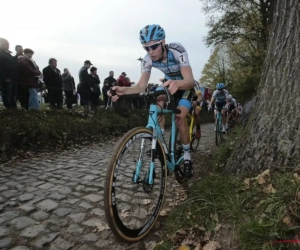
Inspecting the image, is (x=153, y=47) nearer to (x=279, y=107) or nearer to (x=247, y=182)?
(x=279, y=107)

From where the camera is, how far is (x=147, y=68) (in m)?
3.97

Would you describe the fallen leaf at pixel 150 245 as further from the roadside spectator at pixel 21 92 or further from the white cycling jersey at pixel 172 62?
the roadside spectator at pixel 21 92

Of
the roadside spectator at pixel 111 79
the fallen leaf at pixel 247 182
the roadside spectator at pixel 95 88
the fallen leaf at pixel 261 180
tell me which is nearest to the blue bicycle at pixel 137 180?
the fallen leaf at pixel 247 182

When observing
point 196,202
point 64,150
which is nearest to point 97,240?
point 196,202

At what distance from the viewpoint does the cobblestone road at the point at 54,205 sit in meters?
2.82

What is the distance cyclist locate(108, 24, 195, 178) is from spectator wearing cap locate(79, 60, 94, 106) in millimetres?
7279

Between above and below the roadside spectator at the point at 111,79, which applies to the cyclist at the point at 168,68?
below

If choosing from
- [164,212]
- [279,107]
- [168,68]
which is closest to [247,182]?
[279,107]

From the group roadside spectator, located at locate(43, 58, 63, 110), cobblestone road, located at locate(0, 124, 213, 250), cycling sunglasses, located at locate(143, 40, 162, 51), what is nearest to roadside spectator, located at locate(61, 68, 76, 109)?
roadside spectator, located at locate(43, 58, 63, 110)

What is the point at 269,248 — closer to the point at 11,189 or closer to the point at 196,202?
the point at 196,202

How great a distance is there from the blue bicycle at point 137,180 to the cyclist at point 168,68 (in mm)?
413

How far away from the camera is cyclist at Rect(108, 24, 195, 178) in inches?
133

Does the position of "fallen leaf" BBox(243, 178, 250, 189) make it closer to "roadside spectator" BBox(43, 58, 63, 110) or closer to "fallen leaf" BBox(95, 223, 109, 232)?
"fallen leaf" BBox(95, 223, 109, 232)

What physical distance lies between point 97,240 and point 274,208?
1832mm
